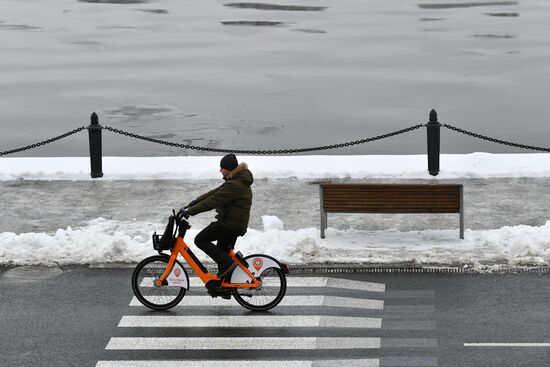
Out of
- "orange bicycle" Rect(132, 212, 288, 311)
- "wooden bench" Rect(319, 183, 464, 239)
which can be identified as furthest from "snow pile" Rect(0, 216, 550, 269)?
"orange bicycle" Rect(132, 212, 288, 311)

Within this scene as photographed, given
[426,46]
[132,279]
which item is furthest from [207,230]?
[426,46]

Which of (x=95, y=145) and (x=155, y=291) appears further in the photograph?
(x=95, y=145)

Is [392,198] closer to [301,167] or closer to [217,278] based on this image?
[217,278]

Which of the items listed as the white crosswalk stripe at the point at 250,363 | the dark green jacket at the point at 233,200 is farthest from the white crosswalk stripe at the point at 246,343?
the dark green jacket at the point at 233,200

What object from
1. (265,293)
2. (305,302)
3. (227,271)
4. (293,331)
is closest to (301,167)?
(305,302)

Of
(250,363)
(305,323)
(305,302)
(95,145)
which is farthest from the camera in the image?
(95,145)

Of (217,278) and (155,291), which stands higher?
(217,278)

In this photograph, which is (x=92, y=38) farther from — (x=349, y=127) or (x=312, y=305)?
(x=312, y=305)

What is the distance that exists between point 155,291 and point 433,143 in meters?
7.41

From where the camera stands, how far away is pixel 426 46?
120 ft

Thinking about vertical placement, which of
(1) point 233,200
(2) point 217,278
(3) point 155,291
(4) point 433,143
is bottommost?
(3) point 155,291

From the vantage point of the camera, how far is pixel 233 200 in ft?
39.9

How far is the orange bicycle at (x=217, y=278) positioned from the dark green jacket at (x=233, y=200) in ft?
1.25

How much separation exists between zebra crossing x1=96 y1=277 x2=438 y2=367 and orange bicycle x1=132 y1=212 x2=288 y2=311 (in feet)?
0.45
